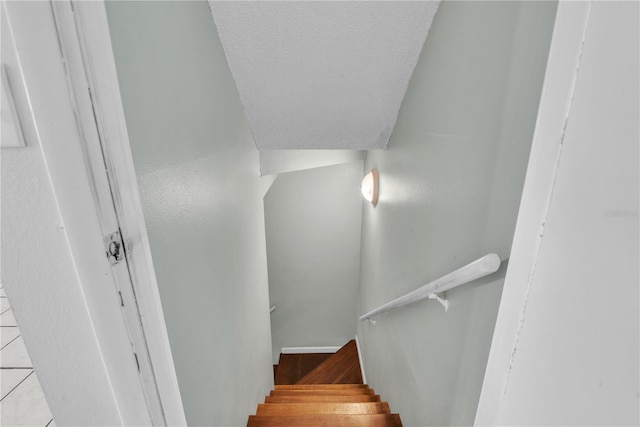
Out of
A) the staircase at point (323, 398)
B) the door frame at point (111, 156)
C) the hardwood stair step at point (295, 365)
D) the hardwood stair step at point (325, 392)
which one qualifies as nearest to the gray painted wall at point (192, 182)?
the door frame at point (111, 156)

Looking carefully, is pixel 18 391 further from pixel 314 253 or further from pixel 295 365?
pixel 295 365

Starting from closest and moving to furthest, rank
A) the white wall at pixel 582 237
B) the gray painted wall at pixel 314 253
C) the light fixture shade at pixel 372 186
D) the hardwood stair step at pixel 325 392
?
the white wall at pixel 582 237
the light fixture shade at pixel 372 186
the hardwood stair step at pixel 325 392
the gray painted wall at pixel 314 253

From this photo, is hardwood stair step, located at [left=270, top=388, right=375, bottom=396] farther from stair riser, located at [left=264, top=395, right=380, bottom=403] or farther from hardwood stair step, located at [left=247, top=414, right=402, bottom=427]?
hardwood stair step, located at [left=247, top=414, right=402, bottom=427]

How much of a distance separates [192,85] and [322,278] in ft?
11.7

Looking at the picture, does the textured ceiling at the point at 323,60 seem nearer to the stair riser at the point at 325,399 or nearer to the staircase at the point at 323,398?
the staircase at the point at 323,398

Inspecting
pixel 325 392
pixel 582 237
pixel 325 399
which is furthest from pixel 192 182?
pixel 325 392

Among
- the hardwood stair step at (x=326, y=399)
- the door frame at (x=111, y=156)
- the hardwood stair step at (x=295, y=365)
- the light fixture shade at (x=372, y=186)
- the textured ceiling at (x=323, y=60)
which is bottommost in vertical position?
the hardwood stair step at (x=295, y=365)

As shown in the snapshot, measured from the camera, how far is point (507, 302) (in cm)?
72

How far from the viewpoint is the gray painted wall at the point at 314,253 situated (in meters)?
3.85

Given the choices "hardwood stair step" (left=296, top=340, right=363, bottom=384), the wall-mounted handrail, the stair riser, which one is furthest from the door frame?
"hardwood stair step" (left=296, top=340, right=363, bottom=384)

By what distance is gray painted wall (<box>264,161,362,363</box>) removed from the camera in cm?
385

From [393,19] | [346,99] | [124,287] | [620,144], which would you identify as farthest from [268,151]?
[620,144]

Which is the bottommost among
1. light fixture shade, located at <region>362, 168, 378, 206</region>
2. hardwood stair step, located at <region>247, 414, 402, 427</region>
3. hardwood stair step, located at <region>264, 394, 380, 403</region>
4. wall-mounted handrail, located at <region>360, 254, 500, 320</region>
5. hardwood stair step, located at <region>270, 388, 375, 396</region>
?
hardwood stair step, located at <region>270, 388, 375, 396</region>

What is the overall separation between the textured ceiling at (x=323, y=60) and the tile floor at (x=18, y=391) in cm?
142
